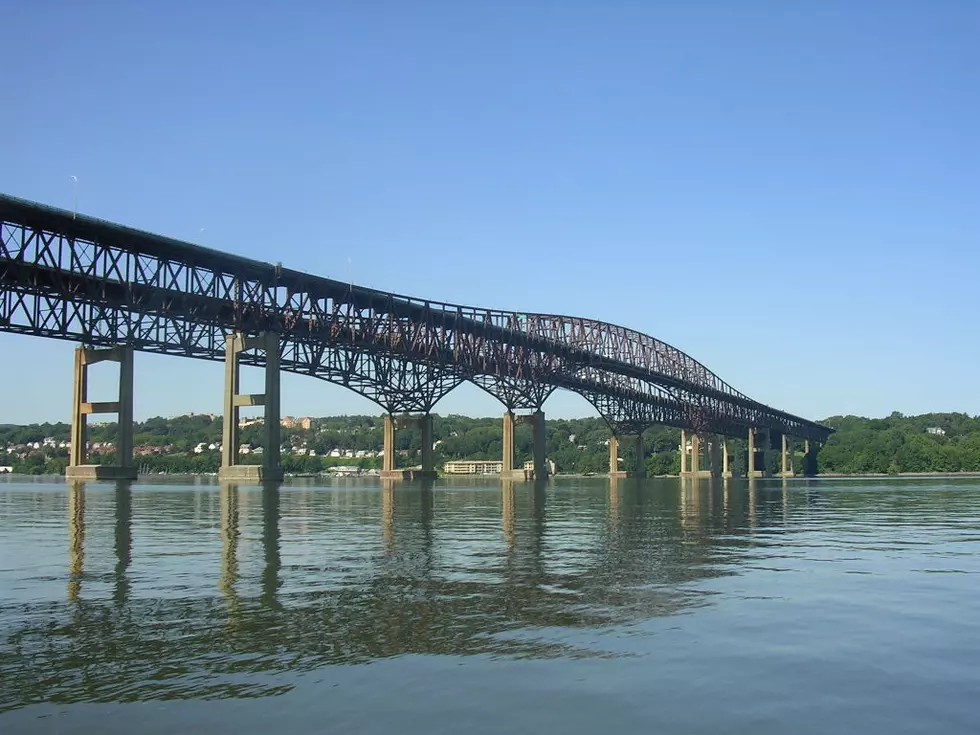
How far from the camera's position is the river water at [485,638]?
1006 cm

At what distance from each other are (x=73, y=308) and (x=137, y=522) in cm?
5643

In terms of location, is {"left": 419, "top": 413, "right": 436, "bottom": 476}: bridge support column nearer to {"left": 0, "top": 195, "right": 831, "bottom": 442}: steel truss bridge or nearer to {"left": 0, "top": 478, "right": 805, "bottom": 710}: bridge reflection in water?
{"left": 0, "top": 195, "right": 831, "bottom": 442}: steel truss bridge

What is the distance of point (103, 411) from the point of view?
92875mm

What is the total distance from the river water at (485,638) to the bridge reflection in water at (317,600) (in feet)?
0.23

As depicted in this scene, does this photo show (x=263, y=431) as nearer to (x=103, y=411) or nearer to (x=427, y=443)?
(x=103, y=411)

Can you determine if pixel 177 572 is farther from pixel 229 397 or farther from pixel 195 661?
pixel 229 397

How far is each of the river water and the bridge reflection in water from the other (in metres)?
0.07

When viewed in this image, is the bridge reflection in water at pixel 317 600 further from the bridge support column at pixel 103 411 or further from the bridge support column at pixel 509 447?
the bridge support column at pixel 509 447

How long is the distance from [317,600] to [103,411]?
83.4 m

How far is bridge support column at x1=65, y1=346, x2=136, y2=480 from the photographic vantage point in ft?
296

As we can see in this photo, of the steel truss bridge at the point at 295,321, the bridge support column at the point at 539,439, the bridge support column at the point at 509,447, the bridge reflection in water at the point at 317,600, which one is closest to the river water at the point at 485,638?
the bridge reflection in water at the point at 317,600

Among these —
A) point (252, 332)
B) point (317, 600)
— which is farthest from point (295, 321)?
point (317, 600)

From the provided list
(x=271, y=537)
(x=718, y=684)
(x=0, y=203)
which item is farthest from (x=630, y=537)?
(x=0, y=203)

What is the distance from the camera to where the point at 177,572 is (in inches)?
834
